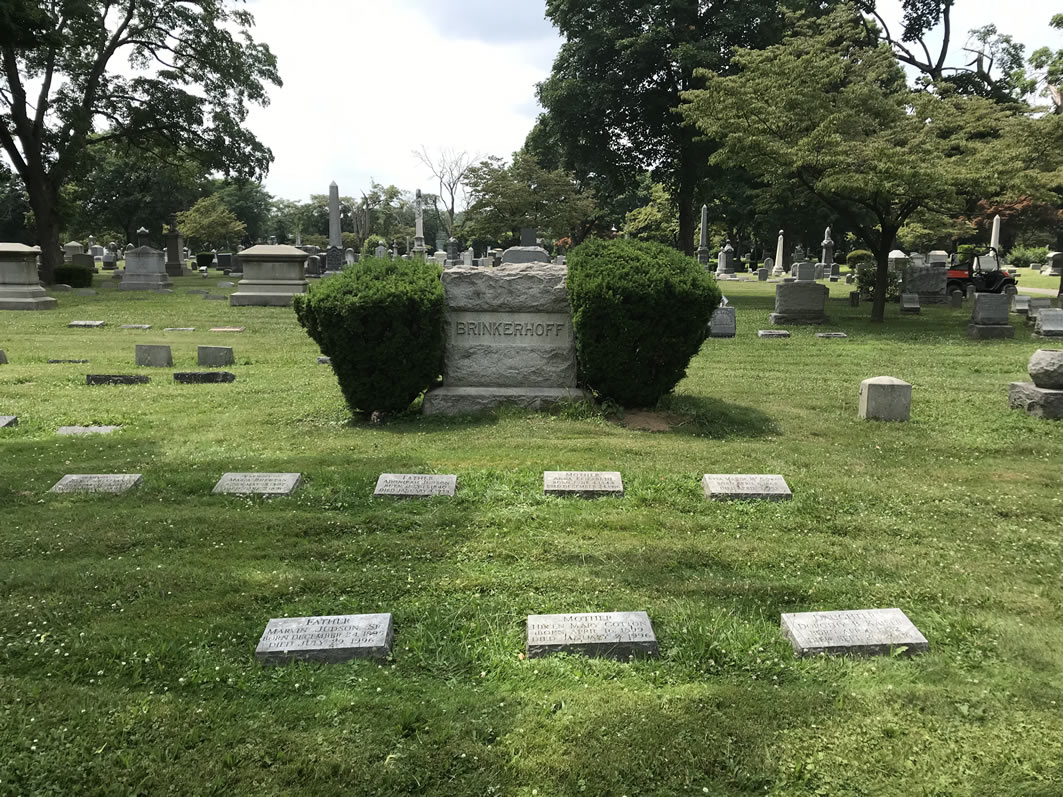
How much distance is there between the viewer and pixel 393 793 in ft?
8.61

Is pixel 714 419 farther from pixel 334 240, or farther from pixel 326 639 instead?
pixel 334 240

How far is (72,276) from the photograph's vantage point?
26.5m

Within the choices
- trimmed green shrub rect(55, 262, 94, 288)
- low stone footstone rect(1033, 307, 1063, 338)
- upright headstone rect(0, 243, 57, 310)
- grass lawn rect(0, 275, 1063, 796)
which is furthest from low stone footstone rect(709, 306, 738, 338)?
trimmed green shrub rect(55, 262, 94, 288)

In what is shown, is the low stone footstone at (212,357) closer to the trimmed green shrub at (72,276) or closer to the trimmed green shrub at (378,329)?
the trimmed green shrub at (378,329)

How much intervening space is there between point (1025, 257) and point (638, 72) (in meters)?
32.7

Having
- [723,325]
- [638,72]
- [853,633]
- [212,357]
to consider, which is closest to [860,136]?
[723,325]

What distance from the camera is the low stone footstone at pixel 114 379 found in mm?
10125

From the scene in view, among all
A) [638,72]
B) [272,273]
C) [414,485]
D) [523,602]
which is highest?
[638,72]

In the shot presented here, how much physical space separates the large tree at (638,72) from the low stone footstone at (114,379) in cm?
1904

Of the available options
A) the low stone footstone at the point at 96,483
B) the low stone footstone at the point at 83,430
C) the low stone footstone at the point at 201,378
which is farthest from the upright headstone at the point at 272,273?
the low stone footstone at the point at 96,483

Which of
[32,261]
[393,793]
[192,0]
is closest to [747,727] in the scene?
[393,793]

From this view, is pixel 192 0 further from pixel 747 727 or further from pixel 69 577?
pixel 747 727

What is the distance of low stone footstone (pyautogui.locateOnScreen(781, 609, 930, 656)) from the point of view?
3523 mm

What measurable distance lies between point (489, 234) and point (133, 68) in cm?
1910
